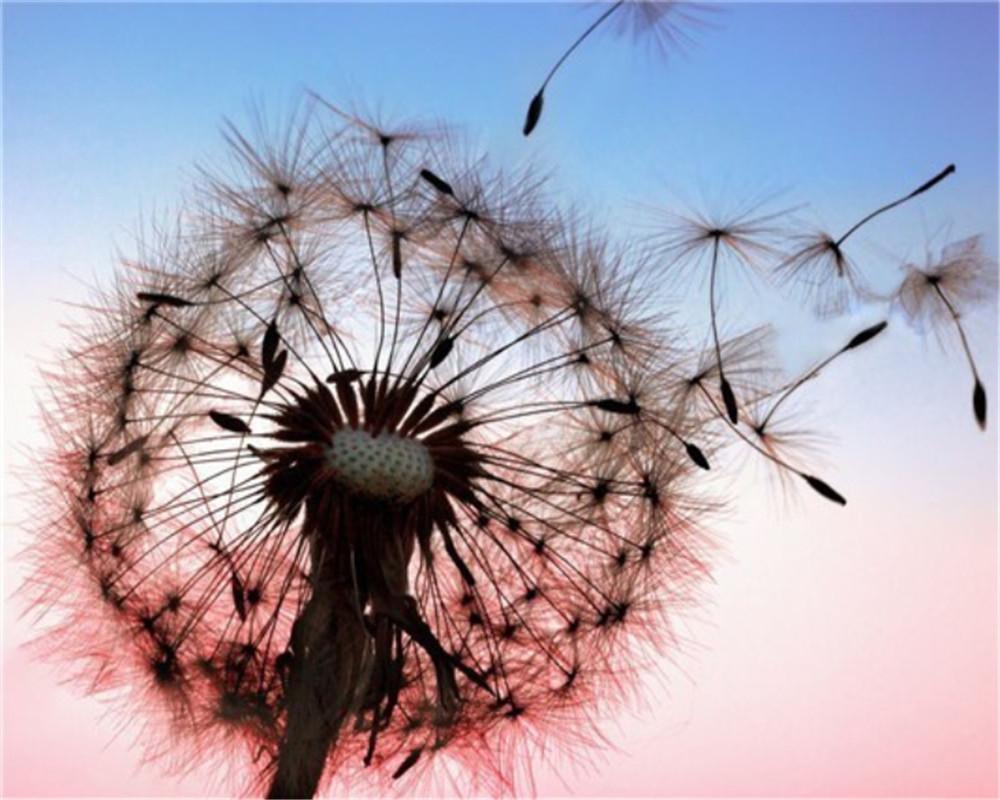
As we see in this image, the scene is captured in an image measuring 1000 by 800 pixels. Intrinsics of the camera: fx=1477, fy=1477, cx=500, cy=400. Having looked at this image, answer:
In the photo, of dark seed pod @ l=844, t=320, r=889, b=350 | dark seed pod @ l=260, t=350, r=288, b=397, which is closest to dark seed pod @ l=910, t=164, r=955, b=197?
dark seed pod @ l=844, t=320, r=889, b=350

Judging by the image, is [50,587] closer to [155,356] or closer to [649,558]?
[155,356]

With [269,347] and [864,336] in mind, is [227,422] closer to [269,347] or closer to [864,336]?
[269,347]

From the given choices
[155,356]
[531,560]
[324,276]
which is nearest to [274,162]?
[324,276]

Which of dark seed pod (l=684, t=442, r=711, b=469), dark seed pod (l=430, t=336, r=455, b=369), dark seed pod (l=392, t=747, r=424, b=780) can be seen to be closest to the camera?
dark seed pod (l=430, t=336, r=455, b=369)

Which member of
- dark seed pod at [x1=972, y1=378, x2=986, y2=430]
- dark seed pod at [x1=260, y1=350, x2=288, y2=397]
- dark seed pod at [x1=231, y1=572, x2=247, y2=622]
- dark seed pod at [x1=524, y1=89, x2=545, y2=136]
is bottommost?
dark seed pod at [x1=231, y1=572, x2=247, y2=622]

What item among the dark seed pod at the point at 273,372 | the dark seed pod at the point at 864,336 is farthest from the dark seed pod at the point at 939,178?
the dark seed pod at the point at 273,372

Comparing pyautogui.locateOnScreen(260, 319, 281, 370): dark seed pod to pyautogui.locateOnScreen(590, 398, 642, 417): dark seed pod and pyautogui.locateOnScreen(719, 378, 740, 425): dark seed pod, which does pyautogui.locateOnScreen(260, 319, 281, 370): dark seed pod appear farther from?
pyautogui.locateOnScreen(719, 378, 740, 425): dark seed pod

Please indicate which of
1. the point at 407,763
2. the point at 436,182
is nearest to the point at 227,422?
the point at 436,182

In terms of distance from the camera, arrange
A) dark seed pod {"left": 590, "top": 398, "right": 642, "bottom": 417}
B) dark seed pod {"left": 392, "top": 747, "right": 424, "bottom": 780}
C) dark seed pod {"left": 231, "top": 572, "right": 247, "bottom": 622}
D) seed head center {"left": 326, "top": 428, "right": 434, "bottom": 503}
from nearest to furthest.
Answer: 1. seed head center {"left": 326, "top": 428, "right": 434, "bottom": 503}
2. dark seed pod {"left": 231, "top": 572, "right": 247, "bottom": 622}
3. dark seed pod {"left": 590, "top": 398, "right": 642, "bottom": 417}
4. dark seed pod {"left": 392, "top": 747, "right": 424, "bottom": 780}

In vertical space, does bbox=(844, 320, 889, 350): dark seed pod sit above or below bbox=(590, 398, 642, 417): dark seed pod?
above

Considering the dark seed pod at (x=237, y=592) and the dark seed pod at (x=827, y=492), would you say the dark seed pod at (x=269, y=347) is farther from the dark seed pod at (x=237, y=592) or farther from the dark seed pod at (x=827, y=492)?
the dark seed pod at (x=827, y=492)
